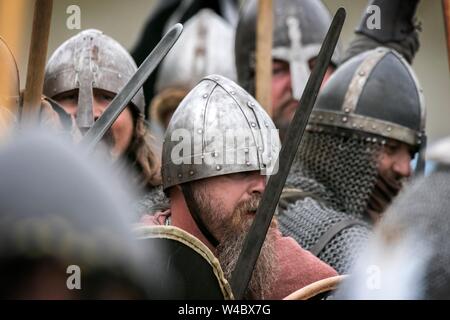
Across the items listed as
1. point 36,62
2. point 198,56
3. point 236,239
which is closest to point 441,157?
point 236,239

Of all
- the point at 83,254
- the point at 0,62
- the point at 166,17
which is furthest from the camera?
the point at 166,17

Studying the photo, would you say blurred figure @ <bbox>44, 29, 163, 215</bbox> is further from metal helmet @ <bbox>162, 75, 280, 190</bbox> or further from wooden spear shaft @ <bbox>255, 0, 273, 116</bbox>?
metal helmet @ <bbox>162, 75, 280, 190</bbox>

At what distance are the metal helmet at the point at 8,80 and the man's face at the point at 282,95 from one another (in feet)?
8.48

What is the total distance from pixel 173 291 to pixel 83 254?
1.43 m

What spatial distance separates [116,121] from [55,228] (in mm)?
3248

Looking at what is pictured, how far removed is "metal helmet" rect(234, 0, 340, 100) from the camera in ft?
23.3

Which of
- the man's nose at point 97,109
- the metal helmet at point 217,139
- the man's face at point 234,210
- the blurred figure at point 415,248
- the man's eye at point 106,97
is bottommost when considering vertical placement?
the blurred figure at point 415,248

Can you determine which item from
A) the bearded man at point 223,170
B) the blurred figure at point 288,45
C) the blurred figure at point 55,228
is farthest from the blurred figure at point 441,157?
the blurred figure at point 288,45

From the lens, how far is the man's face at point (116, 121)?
16.3 ft

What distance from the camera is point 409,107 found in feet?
19.2

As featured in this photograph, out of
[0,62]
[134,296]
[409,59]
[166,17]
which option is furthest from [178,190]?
[166,17]

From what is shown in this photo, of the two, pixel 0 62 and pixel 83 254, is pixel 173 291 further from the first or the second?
pixel 83 254

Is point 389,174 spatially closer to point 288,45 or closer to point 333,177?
point 333,177

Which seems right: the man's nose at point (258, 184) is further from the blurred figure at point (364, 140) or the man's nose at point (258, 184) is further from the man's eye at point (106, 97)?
the blurred figure at point (364, 140)
